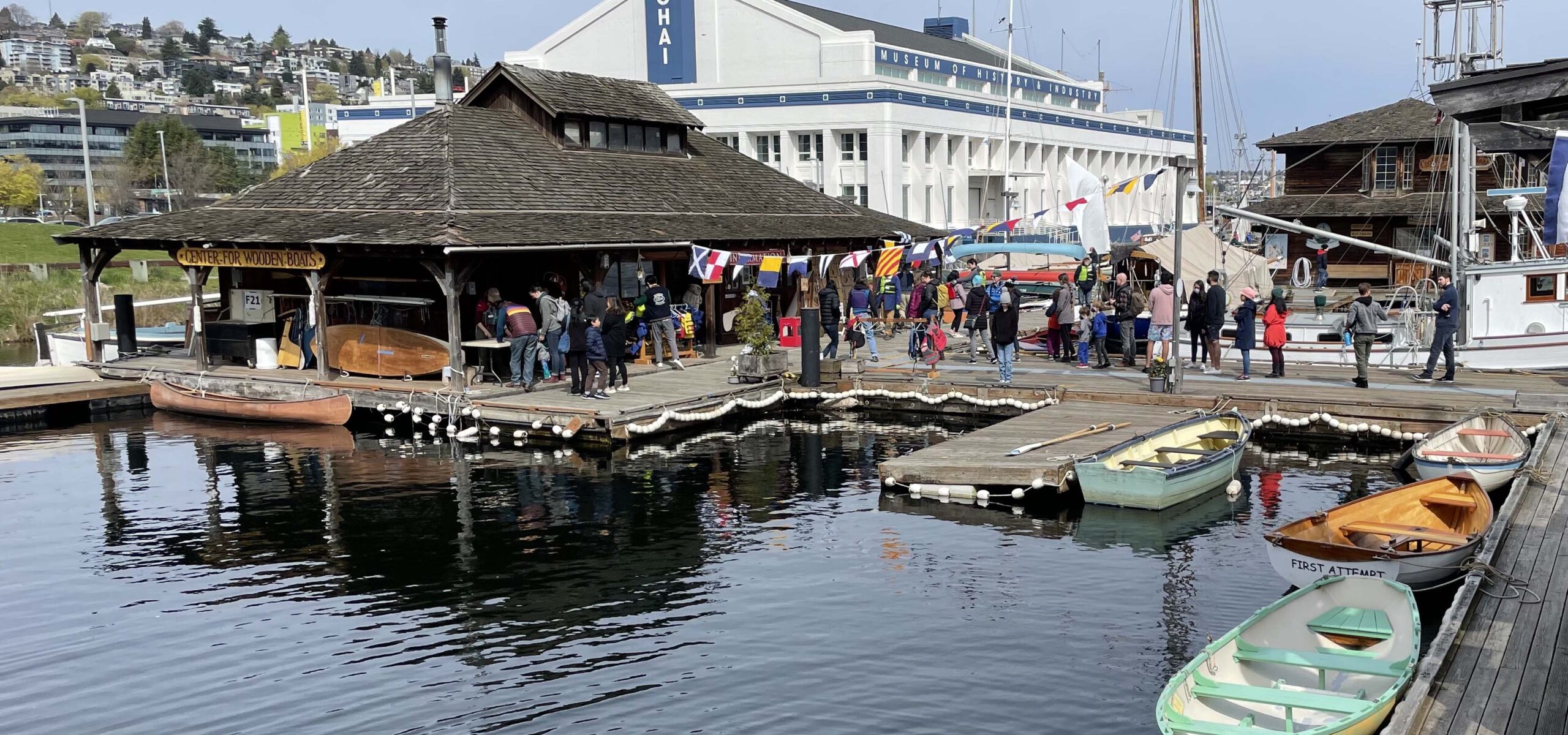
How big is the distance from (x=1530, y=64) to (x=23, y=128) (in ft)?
570

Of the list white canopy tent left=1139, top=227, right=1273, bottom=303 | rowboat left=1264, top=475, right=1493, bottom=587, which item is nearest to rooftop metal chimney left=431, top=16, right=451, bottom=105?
white canopy tent left=1139, top=227, right=1273, bottom=303

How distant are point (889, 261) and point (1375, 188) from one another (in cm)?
2469

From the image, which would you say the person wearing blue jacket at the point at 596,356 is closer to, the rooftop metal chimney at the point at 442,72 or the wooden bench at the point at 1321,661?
the rooftop metal chimney at the point at 442,72

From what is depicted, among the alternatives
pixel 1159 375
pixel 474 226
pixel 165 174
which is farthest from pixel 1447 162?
pixel 165 174

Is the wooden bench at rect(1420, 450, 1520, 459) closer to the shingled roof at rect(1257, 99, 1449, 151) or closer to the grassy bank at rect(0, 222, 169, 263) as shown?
the shingled roof at rect(1257, 99, 1449, 151)

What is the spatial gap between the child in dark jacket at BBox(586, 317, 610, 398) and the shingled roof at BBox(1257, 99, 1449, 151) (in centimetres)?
3198

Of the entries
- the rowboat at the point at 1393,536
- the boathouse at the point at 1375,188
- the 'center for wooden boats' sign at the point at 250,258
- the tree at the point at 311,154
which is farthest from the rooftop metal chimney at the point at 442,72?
the tree at the point at 311,154

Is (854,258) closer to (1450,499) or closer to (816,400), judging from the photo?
(816,400)

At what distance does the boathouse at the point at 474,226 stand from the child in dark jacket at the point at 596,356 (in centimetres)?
72

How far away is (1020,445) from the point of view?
63.3ft

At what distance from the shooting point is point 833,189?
70.2 meters

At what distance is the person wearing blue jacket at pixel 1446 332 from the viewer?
72.6 feet

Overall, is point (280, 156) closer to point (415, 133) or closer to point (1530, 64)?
point (415, 133)

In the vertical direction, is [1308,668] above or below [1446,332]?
below
